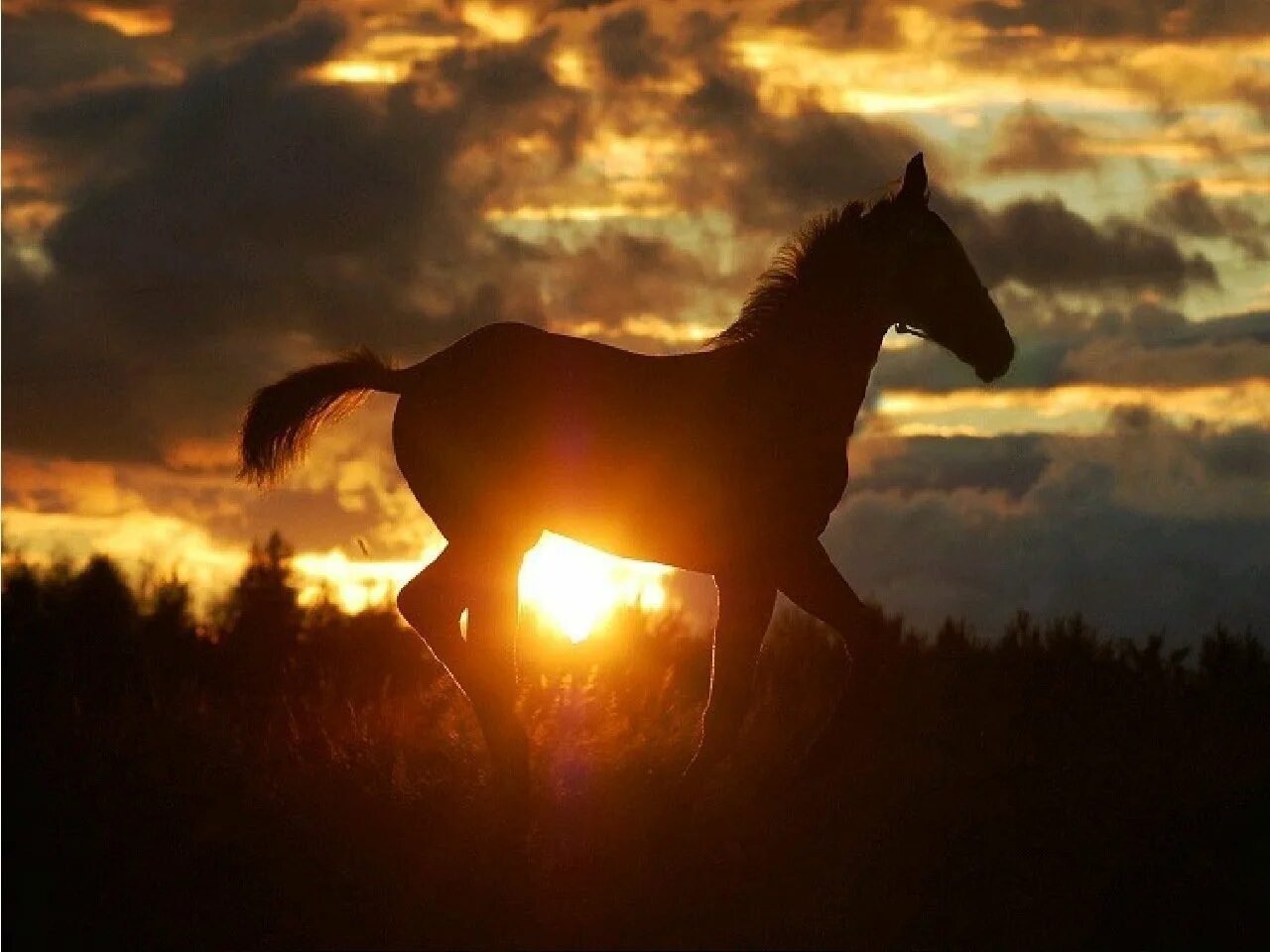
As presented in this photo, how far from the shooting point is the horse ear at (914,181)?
29.7 ft

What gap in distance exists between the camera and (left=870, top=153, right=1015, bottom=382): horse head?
29.7 ft

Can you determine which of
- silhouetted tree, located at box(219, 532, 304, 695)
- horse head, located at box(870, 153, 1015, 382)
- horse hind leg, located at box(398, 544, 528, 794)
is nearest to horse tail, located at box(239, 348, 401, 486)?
horse hind leg, located at box(398, 544, 528, 794)

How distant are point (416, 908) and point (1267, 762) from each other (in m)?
6.44

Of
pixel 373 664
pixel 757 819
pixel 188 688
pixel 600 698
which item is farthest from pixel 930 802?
pixel 373 664

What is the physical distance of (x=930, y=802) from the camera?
937 centimetres

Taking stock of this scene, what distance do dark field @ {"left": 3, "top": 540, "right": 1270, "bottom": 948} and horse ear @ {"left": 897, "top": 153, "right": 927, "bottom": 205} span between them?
8.39 ft

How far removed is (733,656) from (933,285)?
2434 millimetres

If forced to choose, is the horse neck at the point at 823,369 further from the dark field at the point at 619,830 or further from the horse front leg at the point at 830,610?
the dark field at the point at 619,830

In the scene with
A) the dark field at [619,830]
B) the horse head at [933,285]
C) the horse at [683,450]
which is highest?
the horse head at [933,285]

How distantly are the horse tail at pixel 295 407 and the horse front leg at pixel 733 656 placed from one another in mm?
2342

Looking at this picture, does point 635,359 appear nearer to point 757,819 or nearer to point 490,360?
point 490,360

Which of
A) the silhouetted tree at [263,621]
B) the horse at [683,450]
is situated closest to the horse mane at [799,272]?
the horse at [683,450]

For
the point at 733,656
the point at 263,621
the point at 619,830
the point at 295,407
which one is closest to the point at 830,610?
the point at 733,656

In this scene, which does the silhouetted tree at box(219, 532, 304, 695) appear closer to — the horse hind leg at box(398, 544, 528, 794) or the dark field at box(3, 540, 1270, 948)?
the dark field at box(3, 540, 1270, 948)
